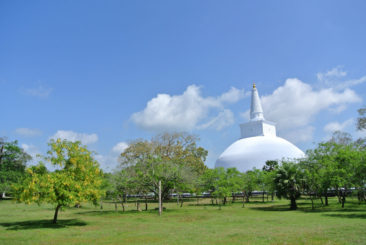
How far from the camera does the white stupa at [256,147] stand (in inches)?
3091

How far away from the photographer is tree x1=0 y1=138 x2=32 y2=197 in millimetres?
57062

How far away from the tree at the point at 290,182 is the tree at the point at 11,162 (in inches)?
1844

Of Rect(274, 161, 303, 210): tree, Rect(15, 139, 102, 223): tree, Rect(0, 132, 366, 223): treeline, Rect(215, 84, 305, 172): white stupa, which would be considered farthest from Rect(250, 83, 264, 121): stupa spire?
Rect(15, 139, 102, 223): tree

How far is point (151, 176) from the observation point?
108 ft

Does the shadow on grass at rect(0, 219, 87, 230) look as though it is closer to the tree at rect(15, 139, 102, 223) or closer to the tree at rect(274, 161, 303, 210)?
the tree at rect(15, 139, 102, 223)

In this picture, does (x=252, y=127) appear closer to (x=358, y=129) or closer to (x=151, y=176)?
(x=358, y=129)

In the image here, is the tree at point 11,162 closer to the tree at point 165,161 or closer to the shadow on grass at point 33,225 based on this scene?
the tree at point 165,161

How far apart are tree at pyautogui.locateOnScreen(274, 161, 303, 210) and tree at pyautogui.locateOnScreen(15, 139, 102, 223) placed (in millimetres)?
21074

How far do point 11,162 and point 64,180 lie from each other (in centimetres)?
4933

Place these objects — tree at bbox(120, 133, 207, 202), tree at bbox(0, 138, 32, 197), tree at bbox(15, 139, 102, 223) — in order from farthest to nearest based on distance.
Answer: tree at bbox(0, 138, 32, 197) → tree at bbox(120, 133, 207, 202) → tree at bbox(15, 139, 102, 223)

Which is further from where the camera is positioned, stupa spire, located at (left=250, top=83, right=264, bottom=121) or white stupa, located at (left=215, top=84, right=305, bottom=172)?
stupa spire, located at (left=250, top=83, right=264, bottom=121)

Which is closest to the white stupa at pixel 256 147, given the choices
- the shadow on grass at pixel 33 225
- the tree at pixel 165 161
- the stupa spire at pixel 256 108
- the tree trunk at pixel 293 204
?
the stupa spire at pixel 256 108

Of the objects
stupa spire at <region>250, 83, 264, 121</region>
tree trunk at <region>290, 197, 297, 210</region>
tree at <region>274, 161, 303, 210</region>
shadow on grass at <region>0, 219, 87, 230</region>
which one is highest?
stupa spire at <region>250, 83, 264, 121</region>

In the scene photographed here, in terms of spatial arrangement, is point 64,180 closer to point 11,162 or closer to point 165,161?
point 165,161
